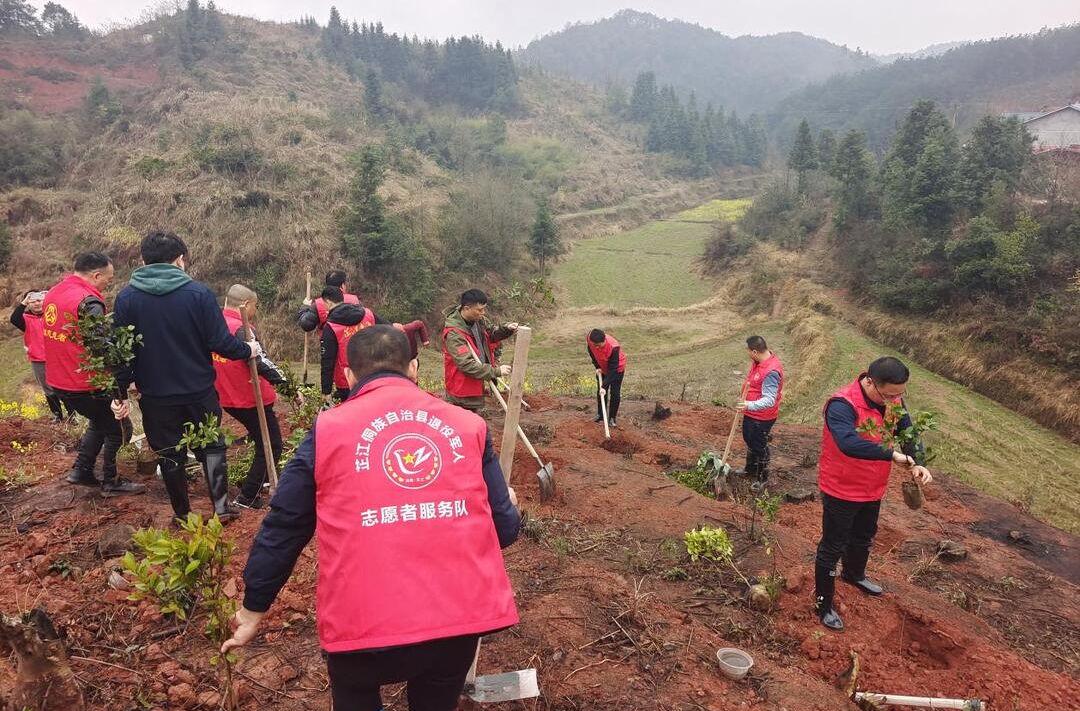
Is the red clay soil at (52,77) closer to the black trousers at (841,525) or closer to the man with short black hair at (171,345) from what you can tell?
the man with short black hair at (171,345)

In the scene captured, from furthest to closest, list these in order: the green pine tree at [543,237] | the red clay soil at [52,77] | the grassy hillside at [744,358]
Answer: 1. the red clay soil at [52,77]
2. the green pine tree at [543,237]
3. the grassy hillside at [744,358]

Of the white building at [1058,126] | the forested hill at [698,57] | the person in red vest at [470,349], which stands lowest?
the person in red vest at [470,349]

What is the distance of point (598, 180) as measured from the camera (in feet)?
146

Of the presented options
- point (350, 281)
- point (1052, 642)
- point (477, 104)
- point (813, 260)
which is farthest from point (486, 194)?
point (477, 104)

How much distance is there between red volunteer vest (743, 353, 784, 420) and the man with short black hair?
4858mm

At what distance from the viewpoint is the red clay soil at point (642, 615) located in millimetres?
2693

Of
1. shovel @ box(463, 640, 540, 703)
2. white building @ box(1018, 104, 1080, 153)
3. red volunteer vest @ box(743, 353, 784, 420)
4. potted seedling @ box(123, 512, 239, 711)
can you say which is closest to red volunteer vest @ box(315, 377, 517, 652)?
potted seedling @ box(123, 512, 239, 711)

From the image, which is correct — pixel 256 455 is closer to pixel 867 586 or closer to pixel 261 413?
pixel 261 413

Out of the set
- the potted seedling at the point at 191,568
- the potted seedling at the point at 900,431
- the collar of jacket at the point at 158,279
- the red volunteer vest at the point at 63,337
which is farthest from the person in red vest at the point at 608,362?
the potted seedling at the point at 191,568

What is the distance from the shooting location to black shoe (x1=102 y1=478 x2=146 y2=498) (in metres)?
4.29

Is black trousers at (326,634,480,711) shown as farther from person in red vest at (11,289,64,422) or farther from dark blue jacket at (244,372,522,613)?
person in red vest at (11,289,64,422)

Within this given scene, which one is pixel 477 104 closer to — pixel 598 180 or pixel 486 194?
pixel 598 180

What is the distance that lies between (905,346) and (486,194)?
632 inches

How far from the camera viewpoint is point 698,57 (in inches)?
5950
